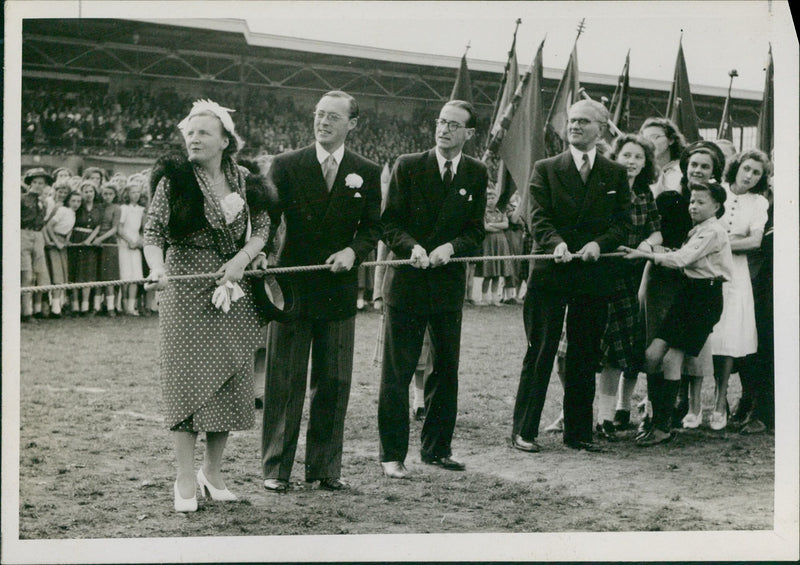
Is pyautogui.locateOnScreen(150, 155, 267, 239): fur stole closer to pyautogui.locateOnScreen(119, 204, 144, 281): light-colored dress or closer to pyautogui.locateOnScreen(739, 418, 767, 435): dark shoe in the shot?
pyautogui.locateOnScreen(739, 418, 767, 435): dark shoe

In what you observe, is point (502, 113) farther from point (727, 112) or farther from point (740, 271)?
point (740, 271)

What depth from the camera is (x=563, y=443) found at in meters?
4.83

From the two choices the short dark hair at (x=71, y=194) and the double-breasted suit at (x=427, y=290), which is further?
the short dark hair at (x=71, y=194)

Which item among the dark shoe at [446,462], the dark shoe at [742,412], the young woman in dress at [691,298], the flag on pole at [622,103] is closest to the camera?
the dark shoe at [446,462]

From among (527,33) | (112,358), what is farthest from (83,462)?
(527,33)

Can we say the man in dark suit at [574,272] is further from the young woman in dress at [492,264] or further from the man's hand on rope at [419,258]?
the young woman in dress at [492,264]

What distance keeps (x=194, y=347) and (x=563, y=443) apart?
2086mm

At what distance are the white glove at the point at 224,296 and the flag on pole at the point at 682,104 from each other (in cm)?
269

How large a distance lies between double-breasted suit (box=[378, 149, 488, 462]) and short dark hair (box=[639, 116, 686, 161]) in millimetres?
1410

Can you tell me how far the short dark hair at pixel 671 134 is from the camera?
5.35 m

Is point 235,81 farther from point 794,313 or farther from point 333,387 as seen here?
point 794,313

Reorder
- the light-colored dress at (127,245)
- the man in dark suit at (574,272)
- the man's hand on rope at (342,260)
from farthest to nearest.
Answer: the light-colored dress at (127,245)
the man in dark suit at (574,272)
the man's hand on rope at (342,260)

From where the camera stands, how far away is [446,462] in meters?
4.46

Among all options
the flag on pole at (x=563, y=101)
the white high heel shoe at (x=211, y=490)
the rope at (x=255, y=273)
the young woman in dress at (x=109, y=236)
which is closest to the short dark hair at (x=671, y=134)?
the flag on pole at (x=563, y=101)
